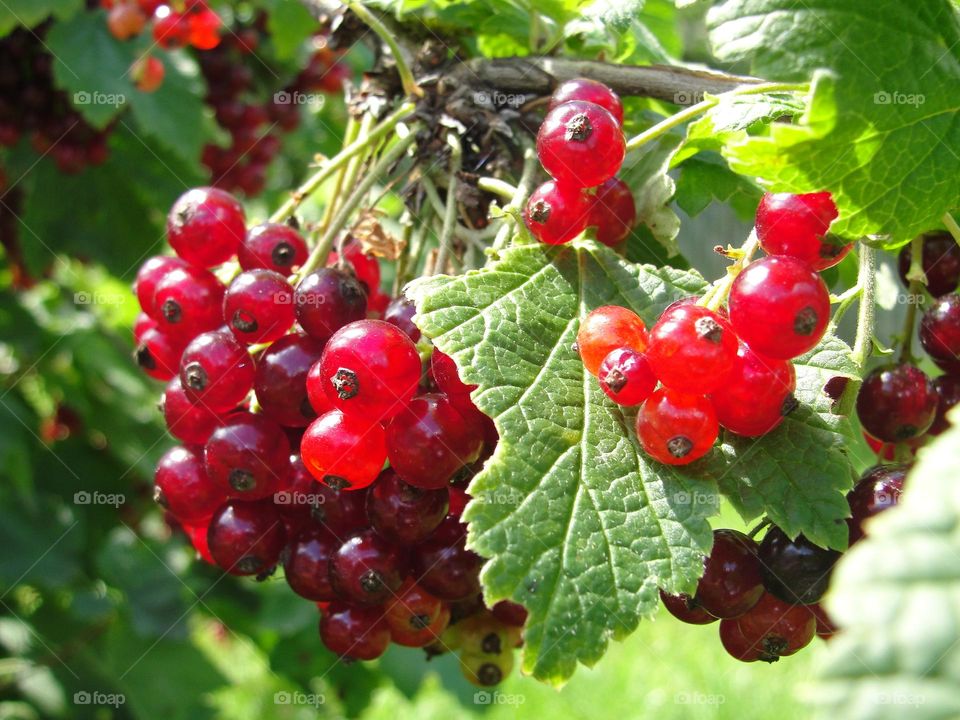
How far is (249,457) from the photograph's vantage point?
1.01m

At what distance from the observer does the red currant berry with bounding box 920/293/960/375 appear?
1008 mm

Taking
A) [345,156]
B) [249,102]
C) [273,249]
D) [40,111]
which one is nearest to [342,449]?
[273,249]

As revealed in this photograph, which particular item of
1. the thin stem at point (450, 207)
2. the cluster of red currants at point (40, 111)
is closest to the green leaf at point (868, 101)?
the thin stem at point (450, 207)

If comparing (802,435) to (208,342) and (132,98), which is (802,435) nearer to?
(208,342)

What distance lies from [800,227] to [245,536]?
718 millimetres

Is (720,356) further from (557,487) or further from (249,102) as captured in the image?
(249,102)

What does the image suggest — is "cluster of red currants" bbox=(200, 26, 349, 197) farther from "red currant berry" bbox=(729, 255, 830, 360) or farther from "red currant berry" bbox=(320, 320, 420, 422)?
"red currant berry" bbox=(729, 255, 830, 360)

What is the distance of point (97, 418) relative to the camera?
9.48 ft

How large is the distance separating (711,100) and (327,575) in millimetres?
685

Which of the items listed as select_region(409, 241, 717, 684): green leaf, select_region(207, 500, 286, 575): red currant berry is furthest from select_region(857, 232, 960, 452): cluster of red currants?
select_region(207, 500, 286, 575): red currant berry

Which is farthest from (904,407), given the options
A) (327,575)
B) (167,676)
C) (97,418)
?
(97,418)

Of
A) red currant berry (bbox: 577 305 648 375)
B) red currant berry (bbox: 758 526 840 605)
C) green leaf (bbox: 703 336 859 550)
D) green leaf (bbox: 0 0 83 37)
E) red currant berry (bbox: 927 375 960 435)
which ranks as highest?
green leaf (bbox: 0 0 83 37)

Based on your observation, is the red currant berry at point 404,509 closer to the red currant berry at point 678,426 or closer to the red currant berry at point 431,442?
the red currant berry at point 431,442

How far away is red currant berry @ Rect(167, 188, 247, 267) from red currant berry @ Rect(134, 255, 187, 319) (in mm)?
26
